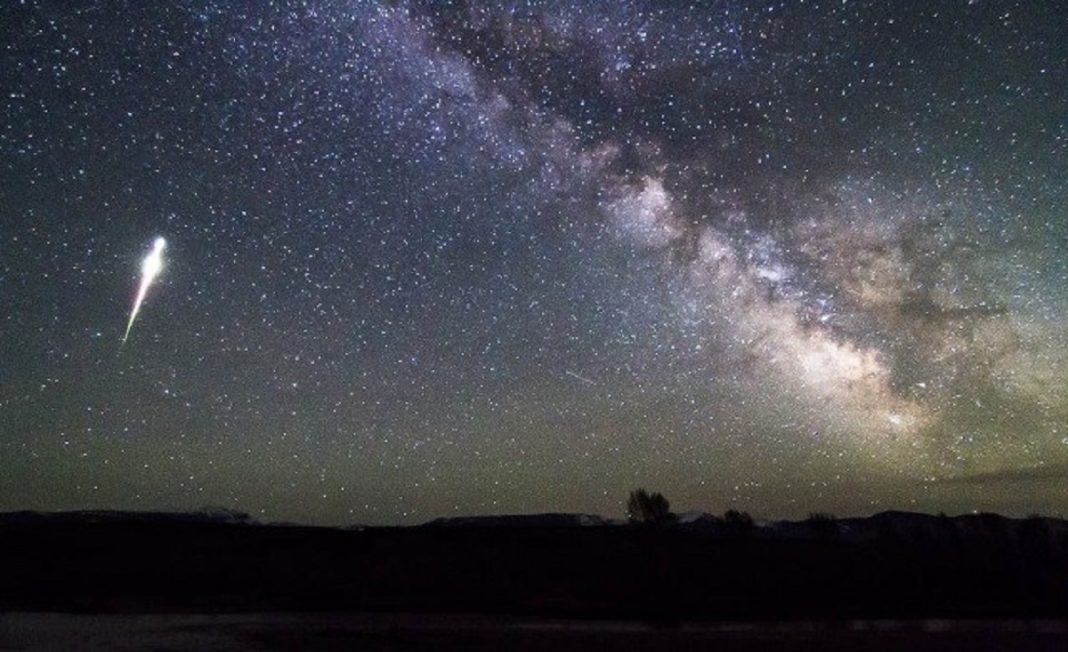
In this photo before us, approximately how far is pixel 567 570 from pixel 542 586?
3567 millimetres

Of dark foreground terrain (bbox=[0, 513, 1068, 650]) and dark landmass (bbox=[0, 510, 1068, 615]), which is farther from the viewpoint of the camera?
dark landmass (bbox=[0, 510, 1068, 615])

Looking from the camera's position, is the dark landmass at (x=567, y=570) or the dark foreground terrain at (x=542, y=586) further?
the dark landmass at (x=567, y=570)

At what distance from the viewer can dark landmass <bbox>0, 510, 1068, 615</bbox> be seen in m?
17.8

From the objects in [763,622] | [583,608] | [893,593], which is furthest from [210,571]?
[893,593]

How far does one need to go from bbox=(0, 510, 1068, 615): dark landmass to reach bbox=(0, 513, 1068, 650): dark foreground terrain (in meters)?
0.10

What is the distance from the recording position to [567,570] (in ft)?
81.6

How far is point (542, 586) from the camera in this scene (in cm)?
2145

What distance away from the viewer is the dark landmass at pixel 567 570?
17.8 m

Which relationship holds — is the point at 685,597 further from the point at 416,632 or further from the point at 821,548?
the point at 821,548

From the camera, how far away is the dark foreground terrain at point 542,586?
44.4 feet

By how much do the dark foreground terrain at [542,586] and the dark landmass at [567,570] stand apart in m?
0.10

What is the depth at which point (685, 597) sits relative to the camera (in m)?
20.0

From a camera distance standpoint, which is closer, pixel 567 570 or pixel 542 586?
pixel 542 586

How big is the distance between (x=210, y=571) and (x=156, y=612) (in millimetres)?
8120
